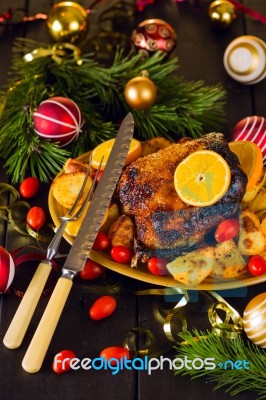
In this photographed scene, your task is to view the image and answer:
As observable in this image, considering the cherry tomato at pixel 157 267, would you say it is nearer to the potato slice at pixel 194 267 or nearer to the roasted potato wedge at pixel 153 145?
the potato slice at pixel 194 267

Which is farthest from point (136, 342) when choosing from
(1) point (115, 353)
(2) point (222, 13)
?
(2) point (222, 13)

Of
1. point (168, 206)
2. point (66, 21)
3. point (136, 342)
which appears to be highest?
point (66, 21)

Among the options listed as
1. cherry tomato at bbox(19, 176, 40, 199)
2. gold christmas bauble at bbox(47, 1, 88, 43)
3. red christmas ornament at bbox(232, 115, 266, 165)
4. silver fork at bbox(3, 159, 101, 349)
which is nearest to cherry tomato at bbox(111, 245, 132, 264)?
silver fork at bbox(3, 159, 101, 349)

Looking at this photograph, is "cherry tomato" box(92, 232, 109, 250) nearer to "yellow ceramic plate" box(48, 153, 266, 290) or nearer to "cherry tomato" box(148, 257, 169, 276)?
"yellow ceramic plate" box(48, 153, 266, 290)

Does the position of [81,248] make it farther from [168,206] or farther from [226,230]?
[226,230]

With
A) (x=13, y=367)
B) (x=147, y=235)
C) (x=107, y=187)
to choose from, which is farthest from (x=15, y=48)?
(x=13, y=367)

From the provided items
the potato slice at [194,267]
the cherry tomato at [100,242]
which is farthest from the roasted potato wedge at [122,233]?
the potato slice at [194,267]

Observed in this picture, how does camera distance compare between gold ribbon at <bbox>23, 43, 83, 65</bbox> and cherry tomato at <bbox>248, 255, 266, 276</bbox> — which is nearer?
cherry tomato at <bbox>248, 255, 266, 276</bbox>
